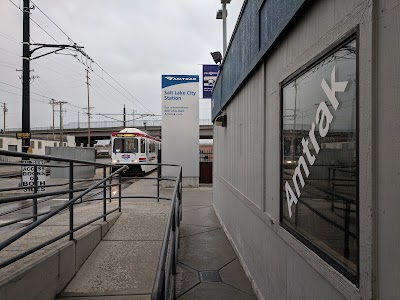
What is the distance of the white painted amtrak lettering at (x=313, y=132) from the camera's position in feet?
7.41

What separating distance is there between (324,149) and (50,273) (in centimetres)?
302

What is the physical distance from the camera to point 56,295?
372 cm

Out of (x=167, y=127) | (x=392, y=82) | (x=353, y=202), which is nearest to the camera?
(x=392, y=82)

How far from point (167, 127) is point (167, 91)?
1748 mm

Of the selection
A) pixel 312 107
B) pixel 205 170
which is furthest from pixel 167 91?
pixel 312 107

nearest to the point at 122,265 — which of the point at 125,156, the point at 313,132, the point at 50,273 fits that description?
the point at 50,273

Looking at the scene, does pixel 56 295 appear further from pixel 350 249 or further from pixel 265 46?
pixel 265 46

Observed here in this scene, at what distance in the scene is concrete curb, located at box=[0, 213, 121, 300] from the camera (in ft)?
10.0

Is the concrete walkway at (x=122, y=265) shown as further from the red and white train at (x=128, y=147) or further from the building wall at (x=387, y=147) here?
the red and white train at (x=128, y=147)

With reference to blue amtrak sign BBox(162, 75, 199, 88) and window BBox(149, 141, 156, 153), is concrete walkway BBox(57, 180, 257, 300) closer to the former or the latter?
blue amtrak sign BBox(162, 75, 199, 88)

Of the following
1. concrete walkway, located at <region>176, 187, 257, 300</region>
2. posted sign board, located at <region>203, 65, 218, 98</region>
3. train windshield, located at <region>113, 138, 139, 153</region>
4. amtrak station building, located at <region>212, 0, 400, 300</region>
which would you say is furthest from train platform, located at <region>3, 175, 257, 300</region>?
train windshield, located at <region>113, 138, 139, 153</region>

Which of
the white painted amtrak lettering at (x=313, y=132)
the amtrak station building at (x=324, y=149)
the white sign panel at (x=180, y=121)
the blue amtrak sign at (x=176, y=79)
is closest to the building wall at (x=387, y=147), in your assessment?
the amtrak station building at (x=324, y=149)

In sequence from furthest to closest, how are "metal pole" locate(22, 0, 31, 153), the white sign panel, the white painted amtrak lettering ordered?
the white sign panel
"metal pole" locate(22, 0, 31, 153)
the white painted amtrak lettering

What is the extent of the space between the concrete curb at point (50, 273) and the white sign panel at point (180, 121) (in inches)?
452
